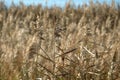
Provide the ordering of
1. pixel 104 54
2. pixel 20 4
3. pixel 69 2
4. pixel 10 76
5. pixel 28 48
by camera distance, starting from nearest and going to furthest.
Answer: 1. pixel 28 48
2. pixel 10 76
3. pixel 104 54
4. pixel 69 2
5. pixel 20 4

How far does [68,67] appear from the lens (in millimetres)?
2584

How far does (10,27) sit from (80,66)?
10.2 feet

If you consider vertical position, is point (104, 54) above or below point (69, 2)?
below

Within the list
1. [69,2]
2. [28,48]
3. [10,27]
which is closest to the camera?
[28,48]

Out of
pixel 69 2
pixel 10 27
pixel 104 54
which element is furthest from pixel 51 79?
pixel 69 2

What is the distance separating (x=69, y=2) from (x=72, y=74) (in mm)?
4588

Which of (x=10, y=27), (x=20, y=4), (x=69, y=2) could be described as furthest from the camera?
(x=20, y=4)

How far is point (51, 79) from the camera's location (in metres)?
2.41

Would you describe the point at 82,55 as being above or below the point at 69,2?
below

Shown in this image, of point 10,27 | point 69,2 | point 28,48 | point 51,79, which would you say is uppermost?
point 69,2

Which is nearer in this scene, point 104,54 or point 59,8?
point 104,54

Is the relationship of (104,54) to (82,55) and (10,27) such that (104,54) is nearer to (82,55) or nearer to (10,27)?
(82,55)

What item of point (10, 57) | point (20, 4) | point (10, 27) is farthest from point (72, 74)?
point (20, 4)

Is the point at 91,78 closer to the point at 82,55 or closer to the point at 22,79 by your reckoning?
the point at 82,55
